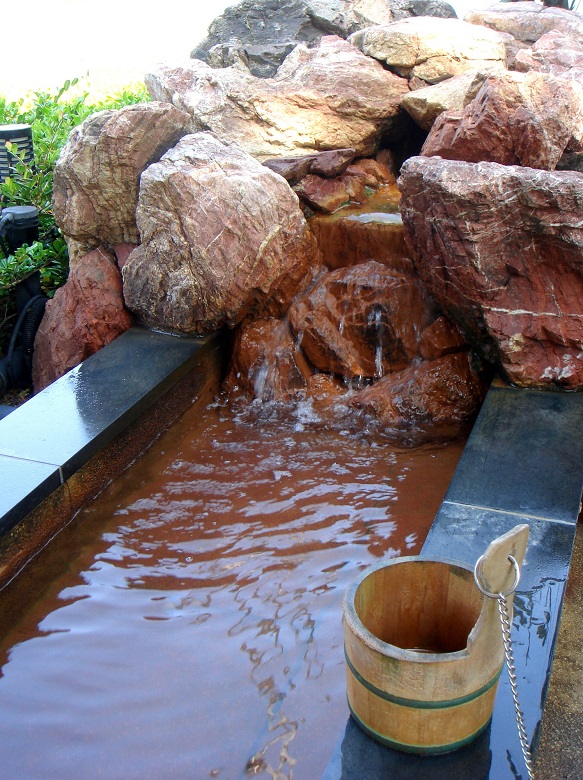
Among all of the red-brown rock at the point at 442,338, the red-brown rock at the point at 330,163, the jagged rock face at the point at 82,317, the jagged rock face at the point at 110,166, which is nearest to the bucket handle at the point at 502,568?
the red-brown rock at the point at 442,338

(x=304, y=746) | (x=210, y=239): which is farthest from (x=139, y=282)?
(x=304, y=746)

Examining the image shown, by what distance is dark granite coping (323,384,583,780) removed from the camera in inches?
83.0

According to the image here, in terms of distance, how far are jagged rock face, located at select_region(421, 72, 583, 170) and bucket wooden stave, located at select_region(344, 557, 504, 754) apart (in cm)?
360

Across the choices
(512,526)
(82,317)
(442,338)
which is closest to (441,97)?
(442,338)

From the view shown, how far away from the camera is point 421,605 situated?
7.48 ft

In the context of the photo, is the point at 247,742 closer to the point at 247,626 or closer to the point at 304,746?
the point at 304,746

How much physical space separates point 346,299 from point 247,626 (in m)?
2.73

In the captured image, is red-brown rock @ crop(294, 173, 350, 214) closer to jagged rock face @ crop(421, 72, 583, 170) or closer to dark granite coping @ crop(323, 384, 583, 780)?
jagged rock face @ crop(421, 72, 583, 170)

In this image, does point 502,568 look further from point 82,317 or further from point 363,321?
point 82,317

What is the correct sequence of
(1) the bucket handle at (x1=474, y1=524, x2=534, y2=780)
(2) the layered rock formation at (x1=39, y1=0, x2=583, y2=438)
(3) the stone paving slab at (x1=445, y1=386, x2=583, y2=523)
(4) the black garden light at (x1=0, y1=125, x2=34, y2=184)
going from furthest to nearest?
(4) the black garden light at (x1=0, y1=125, x2=34, y2=184) < (2) the layered rock formation at (x1=39, y1=0, x2=583, y2=438) < (3) the stone paving slab at (x1=445, y1=386, x2=583, y2=523) < (1) the bucket handle at (x1=474, y1=524, x2=534, y2=780)

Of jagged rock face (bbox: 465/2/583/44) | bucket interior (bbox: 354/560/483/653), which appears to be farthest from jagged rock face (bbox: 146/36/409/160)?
bucket interior (bbox: 354/560/483/653)

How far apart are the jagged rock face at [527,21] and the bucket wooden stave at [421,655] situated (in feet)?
23.1

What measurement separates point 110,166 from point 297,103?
1855 mm

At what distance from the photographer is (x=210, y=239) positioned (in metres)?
4.89
